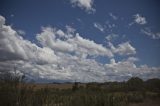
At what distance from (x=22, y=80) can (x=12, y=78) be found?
1.59 ft

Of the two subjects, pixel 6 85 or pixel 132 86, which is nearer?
pixel 6 85

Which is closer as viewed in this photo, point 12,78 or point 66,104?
point 12,78

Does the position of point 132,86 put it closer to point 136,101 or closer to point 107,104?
point 136,101

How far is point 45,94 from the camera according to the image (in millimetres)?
13734

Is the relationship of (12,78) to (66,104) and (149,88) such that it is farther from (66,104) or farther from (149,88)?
(149,88)

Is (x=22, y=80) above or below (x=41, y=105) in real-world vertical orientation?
above

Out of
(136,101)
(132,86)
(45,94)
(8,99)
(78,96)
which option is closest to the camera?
(8,99)

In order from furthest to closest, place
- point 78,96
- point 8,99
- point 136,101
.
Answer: point 136,101, point 78,96, point 8,99

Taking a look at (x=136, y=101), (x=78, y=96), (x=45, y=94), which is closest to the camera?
(x=45, y=94)

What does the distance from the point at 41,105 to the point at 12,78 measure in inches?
72.3

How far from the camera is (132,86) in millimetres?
57031

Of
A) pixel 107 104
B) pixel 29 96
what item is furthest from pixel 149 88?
pixel 29 96

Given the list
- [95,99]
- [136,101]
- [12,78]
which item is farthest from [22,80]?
[136,101]

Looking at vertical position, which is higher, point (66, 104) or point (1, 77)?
point (1, 77)
